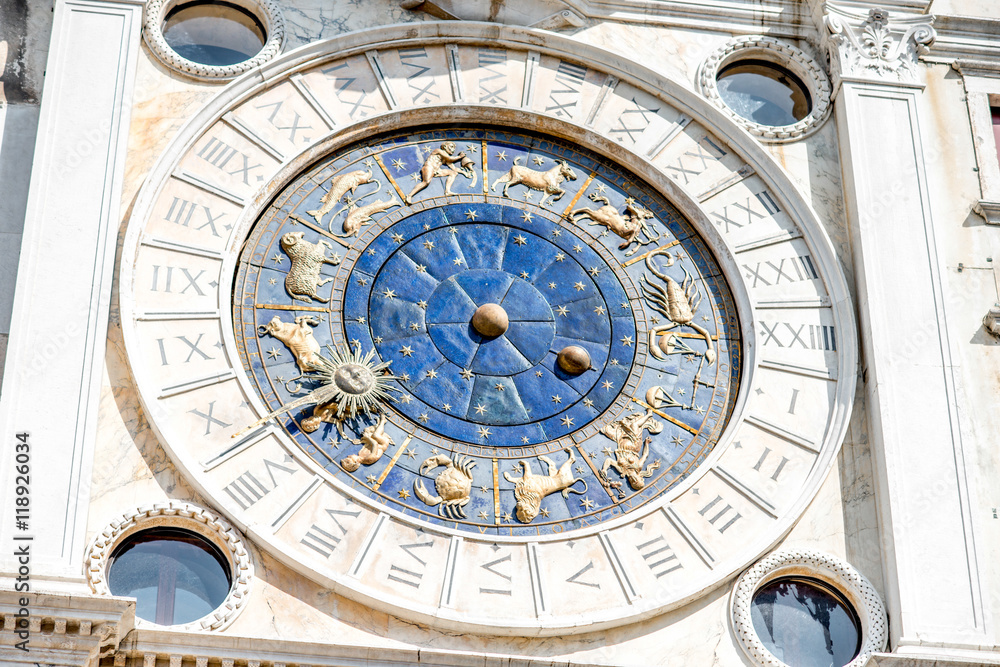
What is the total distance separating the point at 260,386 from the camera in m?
10.8

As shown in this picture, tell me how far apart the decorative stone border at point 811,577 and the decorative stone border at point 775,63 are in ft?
10.8

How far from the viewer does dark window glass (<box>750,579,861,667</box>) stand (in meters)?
10.6

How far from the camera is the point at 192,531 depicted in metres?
10.2

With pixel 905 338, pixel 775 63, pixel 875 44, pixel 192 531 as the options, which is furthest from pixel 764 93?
pixel 192 531

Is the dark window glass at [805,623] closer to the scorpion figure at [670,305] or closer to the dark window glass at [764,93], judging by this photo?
the scorpion figure at [670,305]

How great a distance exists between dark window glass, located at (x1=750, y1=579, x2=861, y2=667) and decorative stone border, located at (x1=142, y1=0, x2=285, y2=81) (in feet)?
16.5

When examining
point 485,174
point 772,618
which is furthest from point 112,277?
point 772,618

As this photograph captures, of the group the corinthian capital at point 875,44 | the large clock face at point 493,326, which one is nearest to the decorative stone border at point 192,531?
the large clock face at point 493,326

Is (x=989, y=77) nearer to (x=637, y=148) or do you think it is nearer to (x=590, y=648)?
(x=637, y=148)

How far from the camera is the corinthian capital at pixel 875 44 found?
12570 millimetres

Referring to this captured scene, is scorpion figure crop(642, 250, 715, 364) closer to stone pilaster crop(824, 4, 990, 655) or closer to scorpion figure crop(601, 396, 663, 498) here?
scorpion figure crop(601, 396, 663, 498)

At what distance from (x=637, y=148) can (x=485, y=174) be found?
44.3 inches

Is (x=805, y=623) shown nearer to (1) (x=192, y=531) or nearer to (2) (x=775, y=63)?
(1) (x=192, y=531)

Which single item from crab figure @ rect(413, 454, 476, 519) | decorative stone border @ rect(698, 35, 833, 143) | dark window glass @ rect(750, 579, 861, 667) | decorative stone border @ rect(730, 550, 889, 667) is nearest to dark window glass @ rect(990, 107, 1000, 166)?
decorative stone border @ rect(698, 35, 833, 143)
